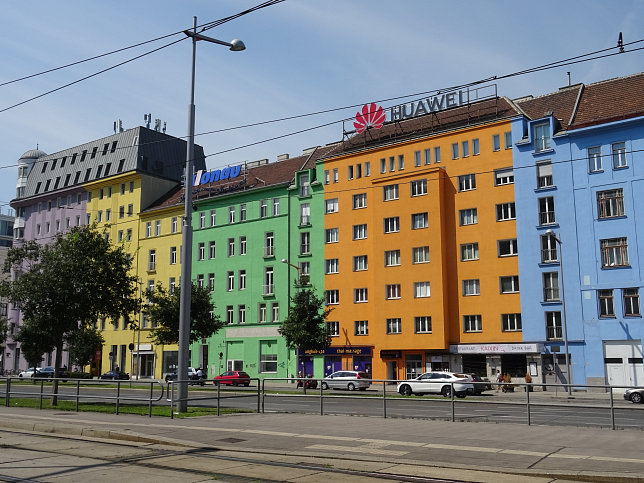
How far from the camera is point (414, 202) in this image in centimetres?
5194

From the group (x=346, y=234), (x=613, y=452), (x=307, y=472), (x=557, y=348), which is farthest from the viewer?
(x=346, y=234)

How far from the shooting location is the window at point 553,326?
146 ft

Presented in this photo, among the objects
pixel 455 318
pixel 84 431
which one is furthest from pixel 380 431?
pixel 455 318

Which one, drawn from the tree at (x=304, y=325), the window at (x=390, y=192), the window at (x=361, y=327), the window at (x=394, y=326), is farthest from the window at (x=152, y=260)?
the window at (x=394, y=326)

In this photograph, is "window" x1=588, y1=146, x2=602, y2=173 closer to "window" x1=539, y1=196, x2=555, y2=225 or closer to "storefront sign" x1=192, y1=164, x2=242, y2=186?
"window" x1=539, y1=196, x2=555, y2=225

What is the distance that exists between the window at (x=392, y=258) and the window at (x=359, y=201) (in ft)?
16.5

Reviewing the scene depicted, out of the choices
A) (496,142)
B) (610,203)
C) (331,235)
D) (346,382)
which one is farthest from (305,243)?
(610,203)

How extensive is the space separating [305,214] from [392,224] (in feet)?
31.6

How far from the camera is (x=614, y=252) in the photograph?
4288cm

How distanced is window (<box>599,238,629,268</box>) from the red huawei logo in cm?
2084

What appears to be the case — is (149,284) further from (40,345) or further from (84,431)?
(84,431)

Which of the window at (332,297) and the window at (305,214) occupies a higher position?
the window at (305,214)

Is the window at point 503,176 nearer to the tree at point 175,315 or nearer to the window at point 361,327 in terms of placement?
the window at point 361,327

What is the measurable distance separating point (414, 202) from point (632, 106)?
55.6 ft
